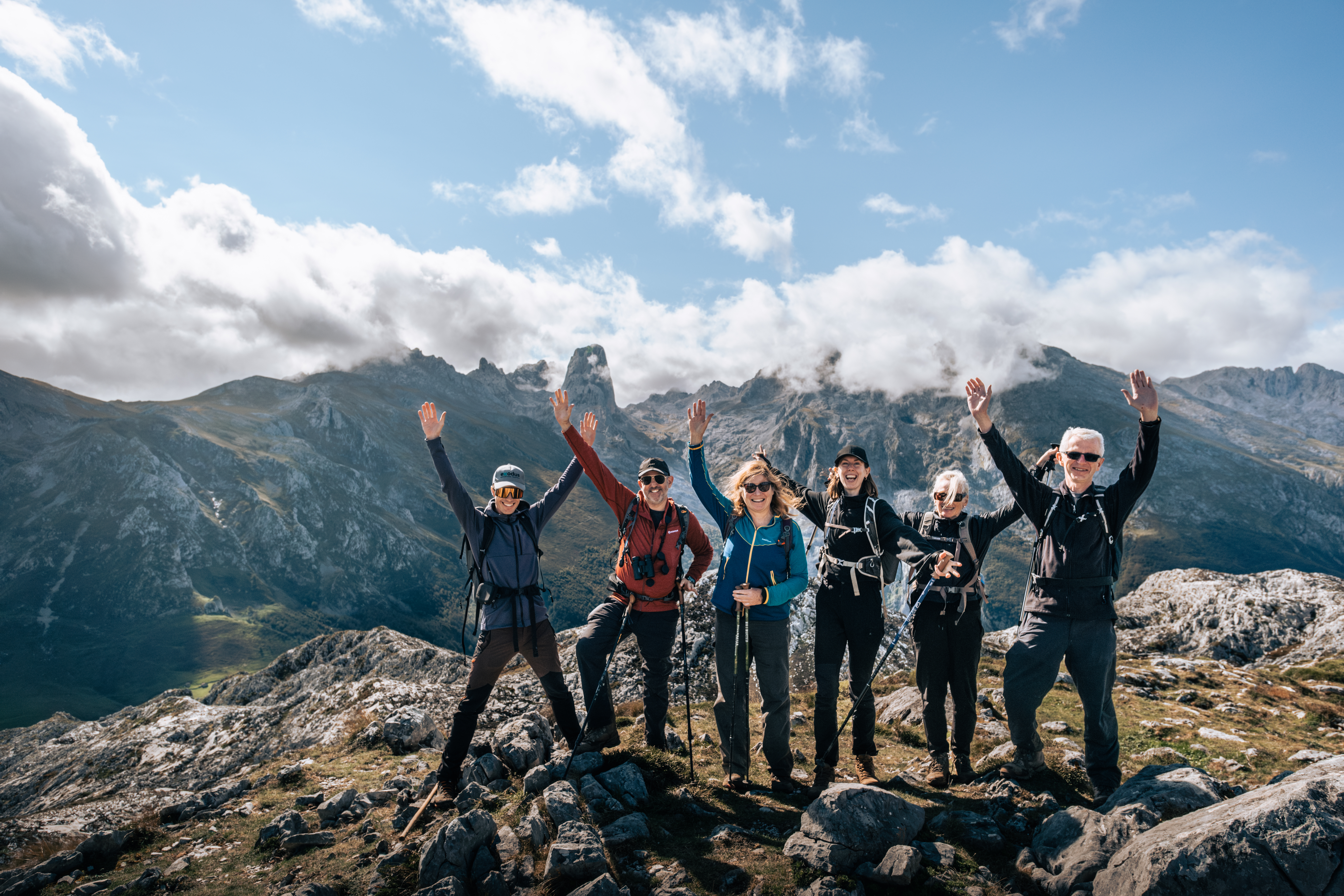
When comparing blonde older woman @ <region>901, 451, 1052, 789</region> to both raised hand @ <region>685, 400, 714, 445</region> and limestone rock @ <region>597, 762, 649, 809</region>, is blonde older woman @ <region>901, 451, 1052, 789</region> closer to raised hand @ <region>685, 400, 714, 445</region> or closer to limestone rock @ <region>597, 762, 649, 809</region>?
raised hand @ <region>685, 400, 714, 445</region>

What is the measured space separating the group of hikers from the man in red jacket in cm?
3


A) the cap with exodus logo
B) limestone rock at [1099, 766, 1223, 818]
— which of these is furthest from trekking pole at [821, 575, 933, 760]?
the cap with exodus logo

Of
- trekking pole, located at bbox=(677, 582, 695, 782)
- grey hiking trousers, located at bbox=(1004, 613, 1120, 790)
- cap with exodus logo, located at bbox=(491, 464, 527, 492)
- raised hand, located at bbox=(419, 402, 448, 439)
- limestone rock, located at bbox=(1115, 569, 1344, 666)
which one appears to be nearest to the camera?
grey hiking trousers, located at bbox=(1004, 613, 1120, 790)

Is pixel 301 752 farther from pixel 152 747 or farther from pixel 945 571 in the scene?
pixel 945 571

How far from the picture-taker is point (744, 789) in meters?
9.05

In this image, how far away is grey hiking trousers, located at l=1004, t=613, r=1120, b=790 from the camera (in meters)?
7.95

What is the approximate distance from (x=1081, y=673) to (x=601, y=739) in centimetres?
755

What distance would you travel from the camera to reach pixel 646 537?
9977mm

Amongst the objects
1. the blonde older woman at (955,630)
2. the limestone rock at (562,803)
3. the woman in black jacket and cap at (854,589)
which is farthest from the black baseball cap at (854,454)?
the limestone rock at (562,803)

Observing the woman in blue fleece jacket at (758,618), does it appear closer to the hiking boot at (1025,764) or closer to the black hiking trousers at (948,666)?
the black hiking trousers at (948,666)

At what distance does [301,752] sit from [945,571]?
15.7 m

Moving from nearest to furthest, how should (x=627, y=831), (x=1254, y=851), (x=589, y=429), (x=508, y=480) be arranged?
(x=1254, y=851) < (x=627, y=831) < (x=508, y=480) < (x=589, y=429)

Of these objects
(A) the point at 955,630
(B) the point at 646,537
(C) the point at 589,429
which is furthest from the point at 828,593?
(C) the point at 589,429

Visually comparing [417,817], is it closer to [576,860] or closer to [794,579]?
[576,860]
